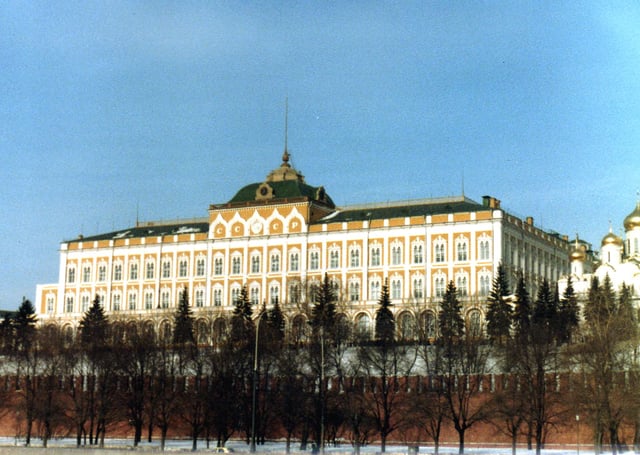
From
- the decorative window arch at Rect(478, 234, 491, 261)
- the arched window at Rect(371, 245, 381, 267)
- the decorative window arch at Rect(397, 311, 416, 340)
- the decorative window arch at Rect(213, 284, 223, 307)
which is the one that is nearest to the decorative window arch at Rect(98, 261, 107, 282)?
the decorative window arch at Rect(213, 284, 223, 307)

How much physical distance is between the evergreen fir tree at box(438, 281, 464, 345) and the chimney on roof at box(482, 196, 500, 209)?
58.2 feet

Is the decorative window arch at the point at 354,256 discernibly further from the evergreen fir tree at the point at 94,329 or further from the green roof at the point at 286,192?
the evergreen fir tree at the point at 94,329

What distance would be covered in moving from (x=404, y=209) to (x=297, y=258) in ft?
45.3

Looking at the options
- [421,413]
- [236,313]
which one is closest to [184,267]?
[236,313]

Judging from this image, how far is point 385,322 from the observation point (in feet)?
358

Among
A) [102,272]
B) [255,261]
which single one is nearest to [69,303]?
[102,272]

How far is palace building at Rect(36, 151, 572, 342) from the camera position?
417 feet

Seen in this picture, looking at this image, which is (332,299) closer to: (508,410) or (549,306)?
(549,306)

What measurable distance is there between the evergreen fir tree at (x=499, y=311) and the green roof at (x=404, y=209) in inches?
506

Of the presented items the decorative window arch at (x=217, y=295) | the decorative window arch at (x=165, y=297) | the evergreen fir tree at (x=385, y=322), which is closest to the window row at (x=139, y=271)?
the decorative window arch at (x=165, y=297)

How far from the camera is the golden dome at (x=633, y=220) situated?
13188 cm

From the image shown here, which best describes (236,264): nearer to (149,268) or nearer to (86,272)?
(149,268)

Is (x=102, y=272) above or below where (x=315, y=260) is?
below

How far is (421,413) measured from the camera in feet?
296
